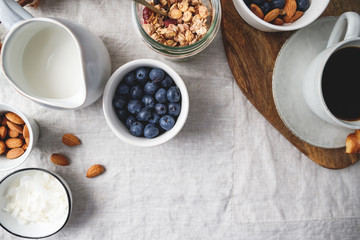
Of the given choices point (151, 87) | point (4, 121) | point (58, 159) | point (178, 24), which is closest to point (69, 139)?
point (58, 159)

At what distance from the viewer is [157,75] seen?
1.97 feet

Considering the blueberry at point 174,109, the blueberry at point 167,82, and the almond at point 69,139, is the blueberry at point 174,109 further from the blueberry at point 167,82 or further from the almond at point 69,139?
the almond at point 69,139

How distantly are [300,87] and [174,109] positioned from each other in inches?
12.1

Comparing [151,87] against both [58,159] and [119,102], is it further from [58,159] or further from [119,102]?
[58,159]

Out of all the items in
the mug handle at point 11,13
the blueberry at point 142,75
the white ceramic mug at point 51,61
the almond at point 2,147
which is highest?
the mug handle at point 11,13

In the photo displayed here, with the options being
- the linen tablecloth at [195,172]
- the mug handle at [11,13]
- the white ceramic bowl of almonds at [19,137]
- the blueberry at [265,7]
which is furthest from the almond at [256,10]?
the white ceramic bowl of almonds at [19,137]

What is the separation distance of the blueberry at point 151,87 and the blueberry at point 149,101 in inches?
0.5

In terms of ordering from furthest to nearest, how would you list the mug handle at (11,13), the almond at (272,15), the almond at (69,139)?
Answer: the almond at (69,139) < the almond at (272,15) < the mug handle at (11,13)

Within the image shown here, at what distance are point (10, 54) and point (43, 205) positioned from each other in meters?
0.36

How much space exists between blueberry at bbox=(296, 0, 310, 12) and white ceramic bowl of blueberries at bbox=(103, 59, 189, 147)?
0.31m

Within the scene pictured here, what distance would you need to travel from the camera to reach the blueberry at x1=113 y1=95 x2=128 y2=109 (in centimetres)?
63

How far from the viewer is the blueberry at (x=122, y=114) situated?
639 millimetres

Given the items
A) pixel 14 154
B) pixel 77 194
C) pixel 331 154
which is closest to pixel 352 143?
pixel 331 154

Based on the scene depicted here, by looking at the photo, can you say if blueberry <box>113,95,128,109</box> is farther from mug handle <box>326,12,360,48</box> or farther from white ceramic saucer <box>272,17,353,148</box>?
mug handle <box>326,12,360,48</box>
